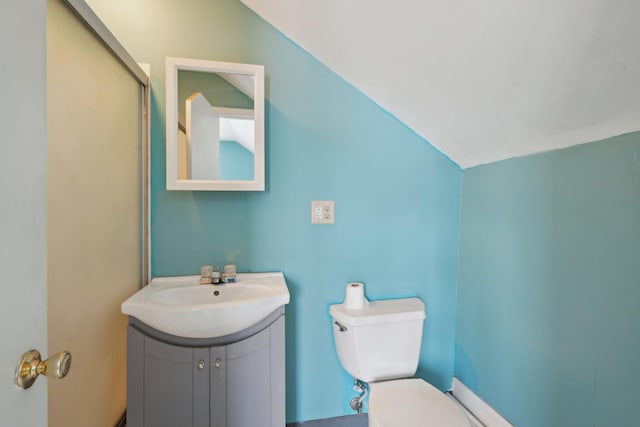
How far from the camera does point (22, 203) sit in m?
0.47

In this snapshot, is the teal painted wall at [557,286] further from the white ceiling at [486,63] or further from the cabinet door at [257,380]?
the cabinet door at [257,380]

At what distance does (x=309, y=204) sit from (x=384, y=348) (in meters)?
0.80

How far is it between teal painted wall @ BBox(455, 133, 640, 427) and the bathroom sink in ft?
3.46

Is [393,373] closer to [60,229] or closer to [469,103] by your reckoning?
[469,103]

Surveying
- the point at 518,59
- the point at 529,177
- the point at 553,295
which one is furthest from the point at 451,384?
the point at 518,59

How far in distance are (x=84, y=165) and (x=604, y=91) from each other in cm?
167

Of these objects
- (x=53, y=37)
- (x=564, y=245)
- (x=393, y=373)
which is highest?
(x=53, y=37)

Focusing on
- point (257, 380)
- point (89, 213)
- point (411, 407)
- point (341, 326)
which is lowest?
point (411, 407)

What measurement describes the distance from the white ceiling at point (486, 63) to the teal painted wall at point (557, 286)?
12 cm

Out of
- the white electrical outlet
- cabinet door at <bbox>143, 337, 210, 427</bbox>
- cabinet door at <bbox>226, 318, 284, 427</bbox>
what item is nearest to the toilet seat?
cabinet door at <bbox>226, 318, 284, 427</bbox>

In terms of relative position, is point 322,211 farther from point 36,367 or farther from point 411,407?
point 36,367

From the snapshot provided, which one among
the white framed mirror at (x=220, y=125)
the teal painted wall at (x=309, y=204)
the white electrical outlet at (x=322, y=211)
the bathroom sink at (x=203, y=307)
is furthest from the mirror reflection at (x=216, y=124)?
the bathroom sink at (x=203, y=307)

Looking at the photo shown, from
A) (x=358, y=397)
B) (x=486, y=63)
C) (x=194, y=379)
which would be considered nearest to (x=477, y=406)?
(x=358, y=397)

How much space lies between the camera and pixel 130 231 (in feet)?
3.87
